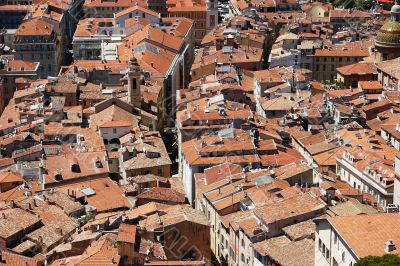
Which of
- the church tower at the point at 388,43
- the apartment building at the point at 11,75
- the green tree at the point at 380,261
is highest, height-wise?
the green tree at the point at 380,261

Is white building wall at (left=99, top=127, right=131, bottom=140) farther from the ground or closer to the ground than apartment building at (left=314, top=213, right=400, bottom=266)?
closer to the ground

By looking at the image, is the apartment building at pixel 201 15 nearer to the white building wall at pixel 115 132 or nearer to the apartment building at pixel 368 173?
the white building wall at pixel 115 132

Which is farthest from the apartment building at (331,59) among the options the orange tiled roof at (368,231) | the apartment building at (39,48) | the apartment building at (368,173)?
the orange tiled roof at (368,231)

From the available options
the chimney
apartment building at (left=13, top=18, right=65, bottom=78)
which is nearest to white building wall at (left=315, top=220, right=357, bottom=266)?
the chimney

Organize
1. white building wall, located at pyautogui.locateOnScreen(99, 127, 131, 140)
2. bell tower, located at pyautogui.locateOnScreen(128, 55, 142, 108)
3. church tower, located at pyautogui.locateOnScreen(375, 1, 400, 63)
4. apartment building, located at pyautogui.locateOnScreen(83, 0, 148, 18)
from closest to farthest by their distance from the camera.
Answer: white building wall, located at pyautogui.locateOnScreen(99, 127, 131, 140) < bell tower, located at pyautogui.locateOnScreen(128, 55, 142, 108) < church tower, located at pyautogui.locateOnScreen(375, 1, 400, 63) < apartment building, located at pyautogui.locateOnScreen(83, 0, 148, 18)

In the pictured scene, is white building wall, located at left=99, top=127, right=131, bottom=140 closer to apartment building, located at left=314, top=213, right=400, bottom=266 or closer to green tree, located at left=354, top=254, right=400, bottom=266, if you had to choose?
apartment building, located at left=314, top=213, right=400, bottom=266

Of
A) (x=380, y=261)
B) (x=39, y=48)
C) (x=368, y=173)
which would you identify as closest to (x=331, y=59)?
(x=39, y=48)

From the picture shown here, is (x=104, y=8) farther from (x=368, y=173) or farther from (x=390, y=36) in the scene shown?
(x=368, y=173)
